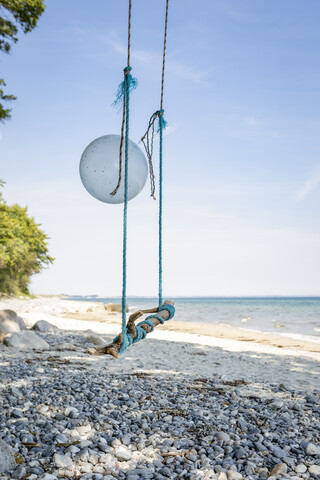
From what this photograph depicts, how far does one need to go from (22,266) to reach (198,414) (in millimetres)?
31050

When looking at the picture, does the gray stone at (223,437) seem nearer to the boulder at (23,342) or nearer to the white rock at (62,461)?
the white rock at (62,461)

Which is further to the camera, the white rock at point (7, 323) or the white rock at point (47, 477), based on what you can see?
the white rock at point (7, 323)

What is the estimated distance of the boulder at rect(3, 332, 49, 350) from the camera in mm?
8273

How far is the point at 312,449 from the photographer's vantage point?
3.81 m

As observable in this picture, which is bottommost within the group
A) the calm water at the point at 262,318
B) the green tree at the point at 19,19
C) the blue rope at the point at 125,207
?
the calm water at the point at 262,318

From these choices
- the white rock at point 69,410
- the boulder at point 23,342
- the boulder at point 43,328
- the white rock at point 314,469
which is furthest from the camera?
the boulder at point 43,328

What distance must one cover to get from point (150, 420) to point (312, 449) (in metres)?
1.75

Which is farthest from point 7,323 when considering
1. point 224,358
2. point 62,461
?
point 62,461

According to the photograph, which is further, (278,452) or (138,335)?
(278,452)

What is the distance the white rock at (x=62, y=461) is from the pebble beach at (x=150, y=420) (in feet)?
0.04

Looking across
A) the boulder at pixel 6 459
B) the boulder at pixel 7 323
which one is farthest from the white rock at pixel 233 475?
the boulder at pixel 7 323

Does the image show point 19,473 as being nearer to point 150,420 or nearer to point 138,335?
point 150,420

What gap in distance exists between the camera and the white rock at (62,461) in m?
3.30

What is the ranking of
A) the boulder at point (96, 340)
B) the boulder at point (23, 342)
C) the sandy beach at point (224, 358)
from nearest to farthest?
the sandy beach at point (224, 358)
the boulder at point (23, 342)
the boulder at point (96, 340)
